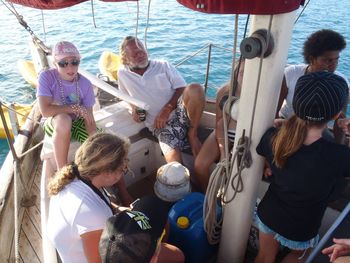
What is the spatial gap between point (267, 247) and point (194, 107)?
4.44 ft

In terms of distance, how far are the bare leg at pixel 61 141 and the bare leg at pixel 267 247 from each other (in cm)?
147

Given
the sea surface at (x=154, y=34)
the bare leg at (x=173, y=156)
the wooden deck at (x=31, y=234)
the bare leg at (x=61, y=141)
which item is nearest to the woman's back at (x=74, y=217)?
the bare leg at (x=61, y=141)

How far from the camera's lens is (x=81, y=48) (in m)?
10.1

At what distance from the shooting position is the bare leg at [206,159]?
2.59 m

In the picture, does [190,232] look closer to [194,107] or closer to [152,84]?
[194,107]

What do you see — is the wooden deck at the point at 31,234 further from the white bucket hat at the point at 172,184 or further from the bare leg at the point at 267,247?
the bare leg at the point at 267,247

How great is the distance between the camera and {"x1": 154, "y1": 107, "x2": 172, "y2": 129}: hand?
2904 millimetres

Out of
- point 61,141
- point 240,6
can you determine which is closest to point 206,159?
point 61,141

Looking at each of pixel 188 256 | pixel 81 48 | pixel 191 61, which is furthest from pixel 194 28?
pixel 188 256

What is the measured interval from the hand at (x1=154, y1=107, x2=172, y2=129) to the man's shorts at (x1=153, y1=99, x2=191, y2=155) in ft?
0.12

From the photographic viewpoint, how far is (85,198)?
1572mm

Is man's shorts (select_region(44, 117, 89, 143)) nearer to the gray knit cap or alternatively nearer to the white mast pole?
the white mast pole

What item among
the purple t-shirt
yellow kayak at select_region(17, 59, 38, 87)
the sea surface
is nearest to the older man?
the purple t-shirt

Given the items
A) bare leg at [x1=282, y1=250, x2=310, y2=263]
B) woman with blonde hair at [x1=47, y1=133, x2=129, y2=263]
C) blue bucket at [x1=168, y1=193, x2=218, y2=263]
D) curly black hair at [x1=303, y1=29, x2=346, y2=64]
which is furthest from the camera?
curly black hair at [x1=303, y1=29, x2=346, y2=64]
